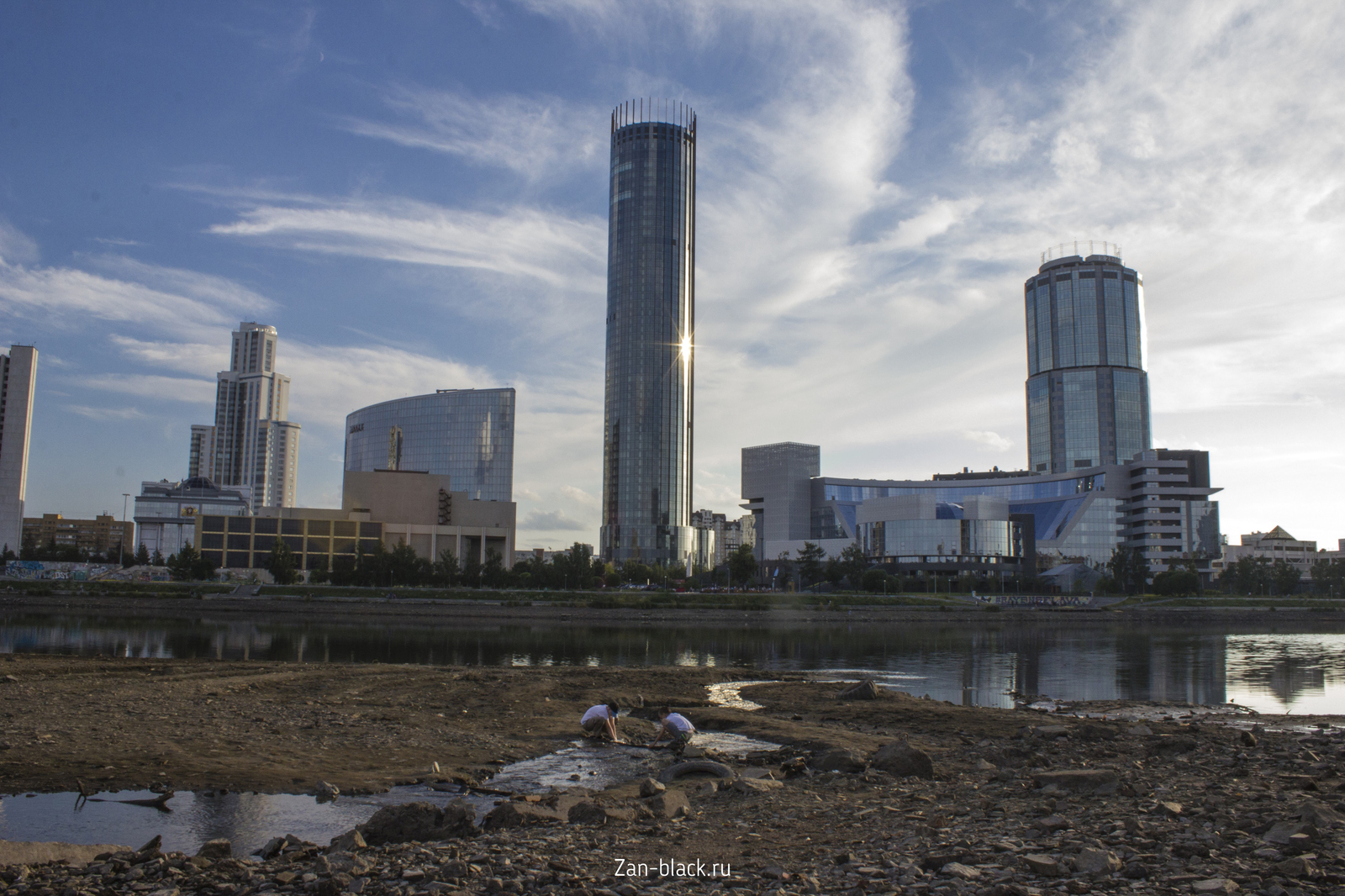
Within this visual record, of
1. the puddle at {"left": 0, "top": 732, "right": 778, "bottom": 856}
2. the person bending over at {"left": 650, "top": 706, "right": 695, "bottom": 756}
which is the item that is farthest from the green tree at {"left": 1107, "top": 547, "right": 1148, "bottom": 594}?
the puddle at {"left": 0, "top": 732, "right": 778, "bottom": 856}

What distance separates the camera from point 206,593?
380 feet

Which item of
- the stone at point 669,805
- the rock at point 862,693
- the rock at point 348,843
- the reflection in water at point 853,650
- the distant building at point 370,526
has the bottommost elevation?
the reflection in water at point 853,650

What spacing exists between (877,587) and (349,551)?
10045 centimetres

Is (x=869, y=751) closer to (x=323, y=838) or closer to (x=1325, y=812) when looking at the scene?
(x=1325, y=812)

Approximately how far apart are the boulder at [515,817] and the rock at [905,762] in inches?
320

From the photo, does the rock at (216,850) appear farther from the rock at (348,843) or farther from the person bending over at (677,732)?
the person bending over at (677,732)

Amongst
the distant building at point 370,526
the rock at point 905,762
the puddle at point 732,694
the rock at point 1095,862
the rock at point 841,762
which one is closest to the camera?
the rock at point 1095,862

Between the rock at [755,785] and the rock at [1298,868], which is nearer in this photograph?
the rock at [1298,868]

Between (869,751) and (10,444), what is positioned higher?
(10,444)

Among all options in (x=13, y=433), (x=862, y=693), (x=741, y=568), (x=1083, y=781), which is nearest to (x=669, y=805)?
(x=1083, y=781)

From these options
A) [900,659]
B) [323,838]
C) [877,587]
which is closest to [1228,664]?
[900,659]

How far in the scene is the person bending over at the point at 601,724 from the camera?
26219 mm

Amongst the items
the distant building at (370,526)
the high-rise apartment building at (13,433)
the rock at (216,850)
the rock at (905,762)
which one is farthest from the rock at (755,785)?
the high-rise apartment building at (13,433)

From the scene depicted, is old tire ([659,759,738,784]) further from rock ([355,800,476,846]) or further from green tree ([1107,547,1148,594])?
green tree ([1107,547,1148,594])
